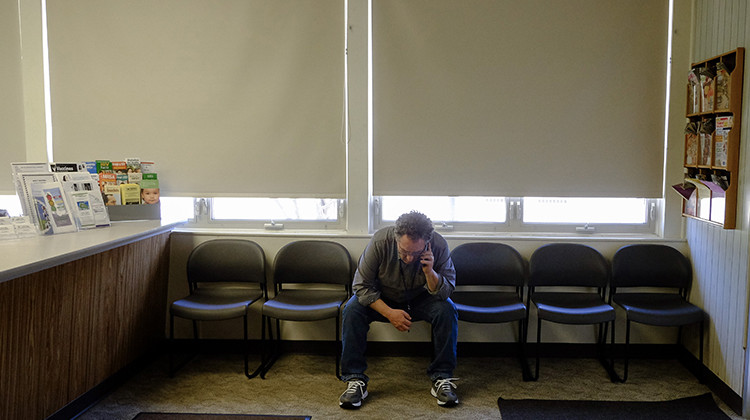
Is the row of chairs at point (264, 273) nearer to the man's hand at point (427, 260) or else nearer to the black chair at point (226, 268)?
the black chair at point (226, 268)

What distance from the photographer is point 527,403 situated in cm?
366

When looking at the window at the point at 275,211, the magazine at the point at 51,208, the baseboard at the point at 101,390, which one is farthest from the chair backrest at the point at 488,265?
the magazine at the point at 51,208

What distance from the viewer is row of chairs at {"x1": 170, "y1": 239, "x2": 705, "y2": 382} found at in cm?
405

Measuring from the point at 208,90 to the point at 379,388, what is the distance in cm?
246

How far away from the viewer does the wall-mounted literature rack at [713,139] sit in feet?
11.8

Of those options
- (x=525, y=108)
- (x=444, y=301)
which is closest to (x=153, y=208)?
(x=444, y=301)

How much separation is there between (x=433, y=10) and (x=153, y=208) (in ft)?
8.12

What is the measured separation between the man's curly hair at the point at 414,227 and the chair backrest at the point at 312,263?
0.85 metres

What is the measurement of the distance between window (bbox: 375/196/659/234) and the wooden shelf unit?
0.39 metres

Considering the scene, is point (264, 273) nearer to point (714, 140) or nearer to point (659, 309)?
point (659, 309)

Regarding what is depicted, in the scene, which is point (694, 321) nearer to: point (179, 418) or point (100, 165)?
point (179, 418)

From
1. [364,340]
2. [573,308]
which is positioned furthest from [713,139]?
[364,340]

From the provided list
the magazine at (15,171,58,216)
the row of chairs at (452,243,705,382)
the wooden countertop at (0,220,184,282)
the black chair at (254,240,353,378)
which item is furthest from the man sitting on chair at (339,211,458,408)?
the magazine at (15,171,58,216)

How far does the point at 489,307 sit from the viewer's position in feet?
13.1
